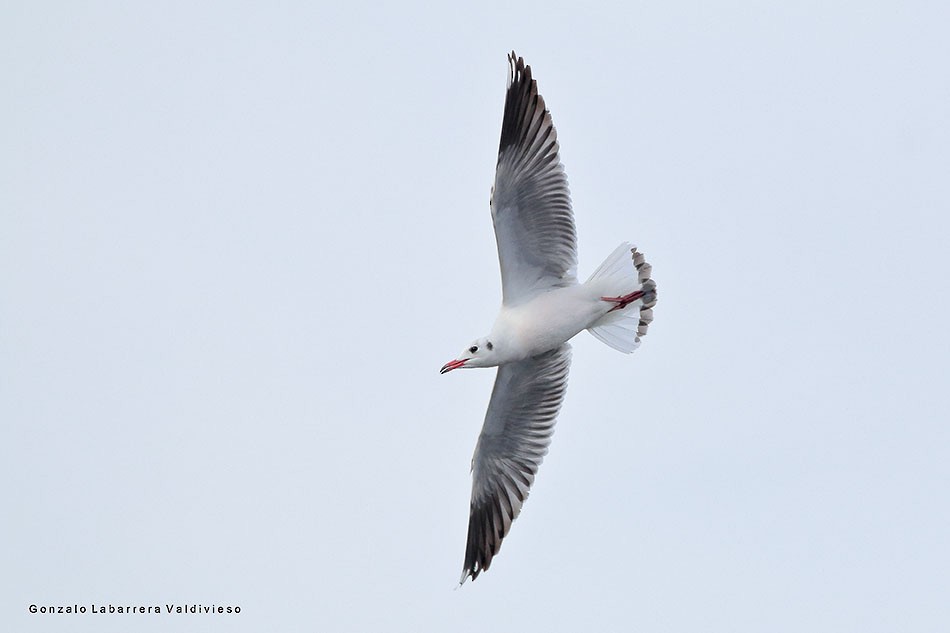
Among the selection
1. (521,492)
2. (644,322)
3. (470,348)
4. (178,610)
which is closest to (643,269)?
(644,322)

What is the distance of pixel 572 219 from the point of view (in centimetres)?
1183

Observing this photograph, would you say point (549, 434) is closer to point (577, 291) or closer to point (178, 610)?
point (577, 291)

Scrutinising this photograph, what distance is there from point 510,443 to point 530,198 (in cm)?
229

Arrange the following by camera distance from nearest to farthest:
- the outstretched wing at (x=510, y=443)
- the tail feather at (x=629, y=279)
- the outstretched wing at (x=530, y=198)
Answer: the outstretched wing at (x=530, y=198) < the tail feather at (x=629, y=279) < the outstretched wing at (x=510, y=443)

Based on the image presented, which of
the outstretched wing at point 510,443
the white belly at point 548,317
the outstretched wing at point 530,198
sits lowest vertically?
the outstretched wing at point 510,443

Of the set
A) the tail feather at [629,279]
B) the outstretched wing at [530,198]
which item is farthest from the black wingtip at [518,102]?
the tail feather at [629,279]

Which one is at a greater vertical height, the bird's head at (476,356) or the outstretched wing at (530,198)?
the outstretched wing at (530,198)

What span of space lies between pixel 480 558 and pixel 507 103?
391 centimetres

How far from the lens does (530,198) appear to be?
11.6m

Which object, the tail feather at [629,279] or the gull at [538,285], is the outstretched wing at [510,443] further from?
the tail feather at [629,279]

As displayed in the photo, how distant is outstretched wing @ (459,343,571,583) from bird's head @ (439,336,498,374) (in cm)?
45

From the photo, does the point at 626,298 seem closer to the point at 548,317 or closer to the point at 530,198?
the point at 548,317

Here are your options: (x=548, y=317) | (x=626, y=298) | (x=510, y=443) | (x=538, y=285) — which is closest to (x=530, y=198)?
(x=538, y=285)

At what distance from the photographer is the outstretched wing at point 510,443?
12602 millimetres
